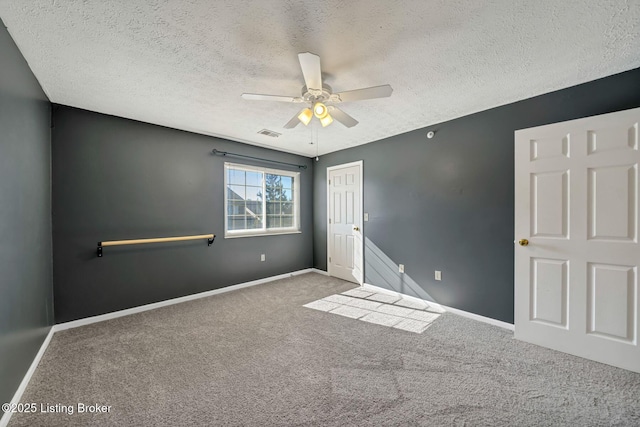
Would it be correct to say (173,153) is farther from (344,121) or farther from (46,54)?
(344,121)

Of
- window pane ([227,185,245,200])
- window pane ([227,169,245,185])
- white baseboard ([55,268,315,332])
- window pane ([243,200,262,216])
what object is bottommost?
white baseboard ([55,268,315,332])

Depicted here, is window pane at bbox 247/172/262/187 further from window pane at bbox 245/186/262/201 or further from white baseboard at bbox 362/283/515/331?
white baseboard at bbox 362/283/515/331

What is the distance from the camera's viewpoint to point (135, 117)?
303 centimetres

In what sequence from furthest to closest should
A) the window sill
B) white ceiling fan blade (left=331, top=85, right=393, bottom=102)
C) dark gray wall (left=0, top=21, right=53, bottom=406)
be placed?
the window sill → white ceiling fan blade (left=331, top=85, right=393, bottom=102) → dark gray wall (left=0, top=21, right=53, bottom=406)

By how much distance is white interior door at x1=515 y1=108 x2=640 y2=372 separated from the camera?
194cm

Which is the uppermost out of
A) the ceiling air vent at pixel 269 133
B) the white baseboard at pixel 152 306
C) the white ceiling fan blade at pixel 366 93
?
the ceiling air vent at pixel 269 133

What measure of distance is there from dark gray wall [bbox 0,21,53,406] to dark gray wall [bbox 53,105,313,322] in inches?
9.2

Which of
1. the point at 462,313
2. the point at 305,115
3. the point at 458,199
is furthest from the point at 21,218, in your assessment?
the point at 462,313

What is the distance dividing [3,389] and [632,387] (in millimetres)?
4139

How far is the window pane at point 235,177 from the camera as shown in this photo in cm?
404

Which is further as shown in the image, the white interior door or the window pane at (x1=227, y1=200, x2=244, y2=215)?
the window pane at (x1=227, y1=200, x2=244, y2=215)

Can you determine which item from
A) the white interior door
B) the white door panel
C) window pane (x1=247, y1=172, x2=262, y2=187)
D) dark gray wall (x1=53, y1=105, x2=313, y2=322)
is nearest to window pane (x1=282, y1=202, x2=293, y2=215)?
window pane (x1=247, y1=172, x2=262, y2=187)

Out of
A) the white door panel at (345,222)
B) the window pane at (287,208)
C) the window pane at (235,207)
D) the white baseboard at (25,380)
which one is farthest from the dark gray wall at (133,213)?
the white door panel at (345,222)

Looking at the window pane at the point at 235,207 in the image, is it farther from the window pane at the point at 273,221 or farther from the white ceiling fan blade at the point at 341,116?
the white ceiling fan blade at the point at 341,116
